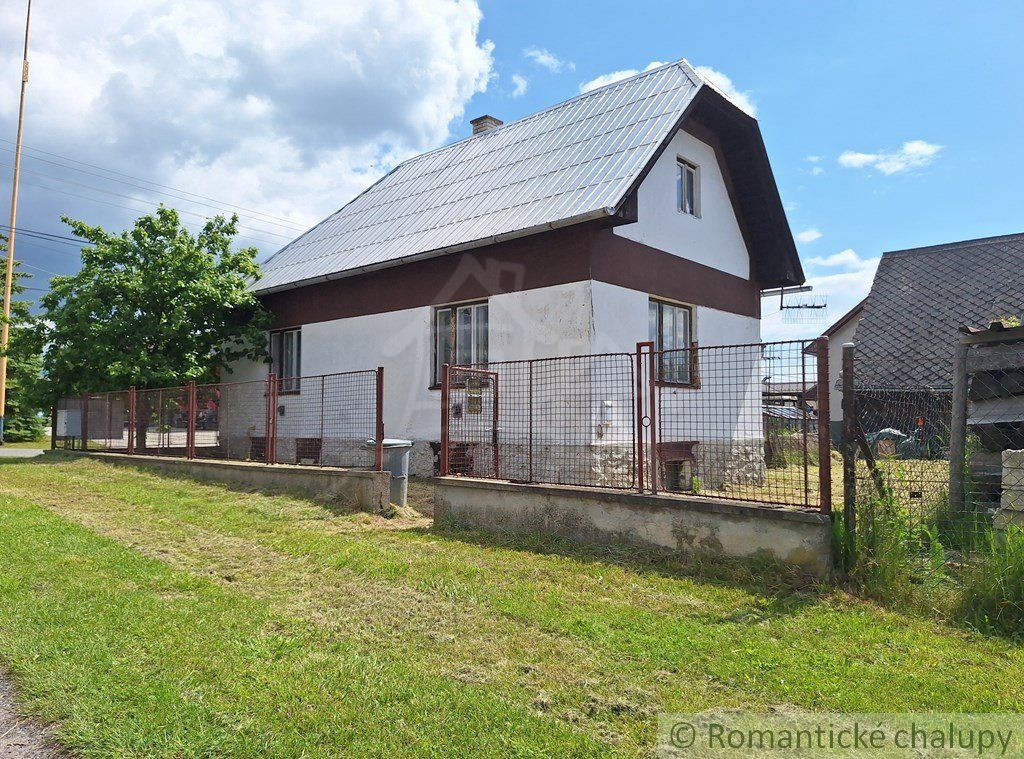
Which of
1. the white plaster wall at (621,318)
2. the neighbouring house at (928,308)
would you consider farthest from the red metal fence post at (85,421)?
the neighbouring house at (928,308)

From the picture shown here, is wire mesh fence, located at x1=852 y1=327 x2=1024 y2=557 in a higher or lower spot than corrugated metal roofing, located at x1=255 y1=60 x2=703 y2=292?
lower

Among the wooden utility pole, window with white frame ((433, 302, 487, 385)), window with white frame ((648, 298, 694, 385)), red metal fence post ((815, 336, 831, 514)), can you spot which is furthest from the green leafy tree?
red metal fence post ((815, 336, 831, 514))

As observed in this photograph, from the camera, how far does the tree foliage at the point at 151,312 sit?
15.1 metres

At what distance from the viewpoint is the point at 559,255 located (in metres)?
10.4

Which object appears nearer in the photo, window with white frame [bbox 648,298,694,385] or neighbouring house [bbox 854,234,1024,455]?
window with white frame [bbox 648,298,694,385]

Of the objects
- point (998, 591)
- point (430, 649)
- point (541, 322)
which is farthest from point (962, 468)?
point (541, 322)

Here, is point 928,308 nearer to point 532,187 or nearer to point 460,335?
point 532,187

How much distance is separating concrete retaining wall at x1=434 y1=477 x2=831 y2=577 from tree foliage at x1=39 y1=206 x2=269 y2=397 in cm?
947

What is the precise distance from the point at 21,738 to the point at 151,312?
1398cm

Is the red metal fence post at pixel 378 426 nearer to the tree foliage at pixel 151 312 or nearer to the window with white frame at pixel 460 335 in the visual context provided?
the window with white frame at pixel 460 335

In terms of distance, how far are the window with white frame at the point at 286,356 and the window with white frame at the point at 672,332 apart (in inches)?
306

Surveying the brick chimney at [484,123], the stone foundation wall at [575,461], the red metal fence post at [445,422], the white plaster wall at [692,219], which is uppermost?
the brick chimney at [484,123]

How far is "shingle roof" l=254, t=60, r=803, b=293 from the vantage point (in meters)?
10.6

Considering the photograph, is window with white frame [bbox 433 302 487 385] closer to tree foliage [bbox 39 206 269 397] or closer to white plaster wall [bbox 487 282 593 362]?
white plaster wall [bbox 487 282 593 362]
